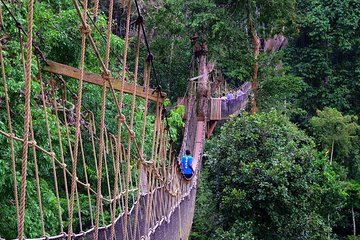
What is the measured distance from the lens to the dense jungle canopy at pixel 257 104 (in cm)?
413

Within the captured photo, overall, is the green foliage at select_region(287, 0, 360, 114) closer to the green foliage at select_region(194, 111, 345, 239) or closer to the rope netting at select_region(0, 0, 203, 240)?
the green foliage at select_region(194, 111, 345, 239)

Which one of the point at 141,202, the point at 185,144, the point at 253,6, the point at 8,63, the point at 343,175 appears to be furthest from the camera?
the point at 343,175

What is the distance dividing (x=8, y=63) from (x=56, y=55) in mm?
1198

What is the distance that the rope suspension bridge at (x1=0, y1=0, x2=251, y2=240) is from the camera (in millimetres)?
2084

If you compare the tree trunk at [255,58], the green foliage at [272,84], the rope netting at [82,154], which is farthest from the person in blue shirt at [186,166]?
the tree trunk at [255,58]

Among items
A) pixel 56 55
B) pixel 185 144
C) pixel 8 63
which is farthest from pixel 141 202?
pixel 185 144

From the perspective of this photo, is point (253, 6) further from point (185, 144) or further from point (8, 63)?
point (8, 63)

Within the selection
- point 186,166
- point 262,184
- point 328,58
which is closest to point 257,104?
point 186,166

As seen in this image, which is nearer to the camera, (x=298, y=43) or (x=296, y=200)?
(x=296, y=200)

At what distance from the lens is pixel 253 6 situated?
802cm

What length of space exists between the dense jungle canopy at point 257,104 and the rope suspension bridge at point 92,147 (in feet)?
0.28

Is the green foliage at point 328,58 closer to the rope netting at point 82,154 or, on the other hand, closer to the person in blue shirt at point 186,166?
the person in blue shirt at point 186,166

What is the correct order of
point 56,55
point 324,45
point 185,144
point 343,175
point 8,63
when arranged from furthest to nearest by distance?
point 324,45 < point 343,175 < point 185,144 < point 56,55 < point 8,63

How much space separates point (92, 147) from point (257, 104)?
4.08m
